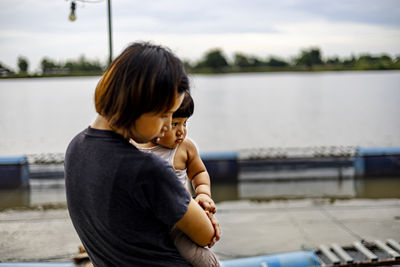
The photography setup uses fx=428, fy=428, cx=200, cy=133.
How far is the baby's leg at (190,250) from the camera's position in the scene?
1254 mm

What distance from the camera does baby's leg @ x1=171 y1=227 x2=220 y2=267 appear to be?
125cm

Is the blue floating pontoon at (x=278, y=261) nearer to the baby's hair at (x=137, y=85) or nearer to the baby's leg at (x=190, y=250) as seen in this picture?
the baby's leg at (x=190, y=250)

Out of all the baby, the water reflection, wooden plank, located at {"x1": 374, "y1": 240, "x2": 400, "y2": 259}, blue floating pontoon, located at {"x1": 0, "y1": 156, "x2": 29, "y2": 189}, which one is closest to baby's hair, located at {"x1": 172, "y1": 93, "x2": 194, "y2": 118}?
the baby

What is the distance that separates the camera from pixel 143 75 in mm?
1048

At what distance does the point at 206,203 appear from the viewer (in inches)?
58.7

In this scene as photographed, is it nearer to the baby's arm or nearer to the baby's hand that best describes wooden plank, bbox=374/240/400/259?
the baby's arm

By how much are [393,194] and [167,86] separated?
9.84 m

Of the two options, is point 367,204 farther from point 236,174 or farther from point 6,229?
point 6,229

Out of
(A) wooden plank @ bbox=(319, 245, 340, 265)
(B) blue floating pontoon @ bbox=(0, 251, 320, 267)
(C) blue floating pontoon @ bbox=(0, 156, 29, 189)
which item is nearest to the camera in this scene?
(B) blue floating pontoon @ bbox=(0, 251, 320, 267)

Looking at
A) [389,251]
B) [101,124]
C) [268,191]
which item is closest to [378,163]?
[268,191]

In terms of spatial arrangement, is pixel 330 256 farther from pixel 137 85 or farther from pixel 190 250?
pixel 137 85

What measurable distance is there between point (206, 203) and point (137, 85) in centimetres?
60

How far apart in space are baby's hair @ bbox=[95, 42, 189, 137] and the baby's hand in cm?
50

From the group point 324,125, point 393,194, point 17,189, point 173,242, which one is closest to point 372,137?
point 324,125
